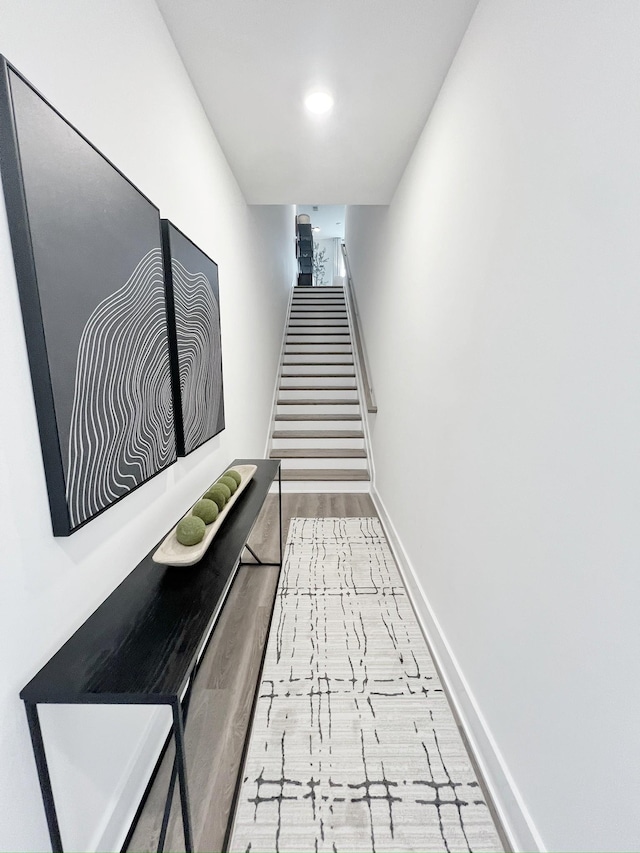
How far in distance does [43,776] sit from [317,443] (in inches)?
137

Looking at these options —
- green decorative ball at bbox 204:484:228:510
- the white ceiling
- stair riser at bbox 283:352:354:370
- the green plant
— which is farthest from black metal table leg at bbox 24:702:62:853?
the green plant

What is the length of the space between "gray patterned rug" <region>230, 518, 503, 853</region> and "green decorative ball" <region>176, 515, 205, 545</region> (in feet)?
2.52

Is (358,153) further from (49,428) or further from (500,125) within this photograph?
(49,428)

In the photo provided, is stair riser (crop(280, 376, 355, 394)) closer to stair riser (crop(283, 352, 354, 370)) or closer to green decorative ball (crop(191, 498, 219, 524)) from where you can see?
stair riser (crop(283, 352, 354, 370))

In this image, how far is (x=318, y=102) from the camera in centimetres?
180

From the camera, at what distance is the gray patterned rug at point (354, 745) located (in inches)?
41.8

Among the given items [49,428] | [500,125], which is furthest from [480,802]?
[500,125]

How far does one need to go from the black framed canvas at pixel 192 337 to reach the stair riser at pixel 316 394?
2.60m

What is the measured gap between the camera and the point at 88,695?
2.32 ft

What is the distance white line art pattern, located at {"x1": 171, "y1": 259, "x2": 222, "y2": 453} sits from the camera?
1.45 metres

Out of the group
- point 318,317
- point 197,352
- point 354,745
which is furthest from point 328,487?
point 318,317

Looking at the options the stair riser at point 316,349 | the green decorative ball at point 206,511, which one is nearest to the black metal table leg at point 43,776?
the green decorative ball at point 206,511

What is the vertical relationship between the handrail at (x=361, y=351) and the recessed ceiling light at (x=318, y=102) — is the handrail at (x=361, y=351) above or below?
below

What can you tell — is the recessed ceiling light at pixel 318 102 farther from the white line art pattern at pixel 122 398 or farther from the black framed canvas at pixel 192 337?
the white line art pattern at pixel 122 398
